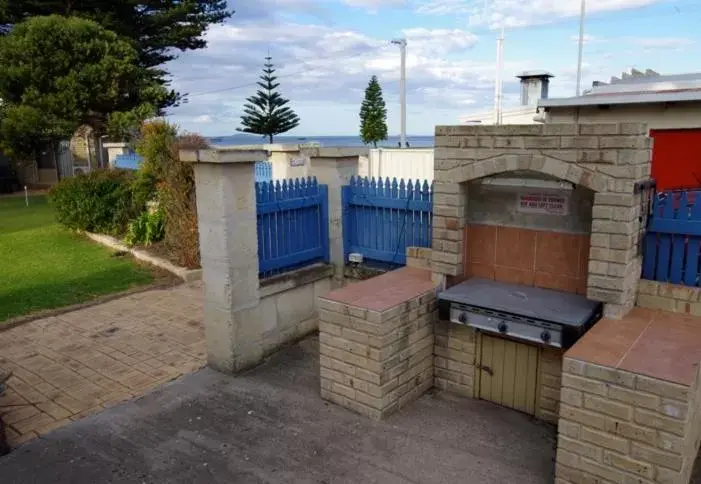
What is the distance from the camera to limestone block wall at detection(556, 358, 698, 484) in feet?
10.3

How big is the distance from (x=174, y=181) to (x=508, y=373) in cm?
665

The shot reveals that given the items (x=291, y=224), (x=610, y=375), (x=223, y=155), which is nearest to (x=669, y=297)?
(x=610, y=375)

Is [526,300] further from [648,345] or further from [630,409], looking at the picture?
[630,409]

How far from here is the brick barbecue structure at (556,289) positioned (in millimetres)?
3328

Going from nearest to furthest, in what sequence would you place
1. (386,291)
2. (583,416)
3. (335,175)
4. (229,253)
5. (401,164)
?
(583,416)
(386,291)
(229,253)
(335,175)
(401,164)

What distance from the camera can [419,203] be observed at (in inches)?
237

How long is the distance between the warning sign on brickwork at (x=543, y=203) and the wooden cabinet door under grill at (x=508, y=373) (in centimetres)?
117

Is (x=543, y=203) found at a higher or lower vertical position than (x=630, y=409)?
higher

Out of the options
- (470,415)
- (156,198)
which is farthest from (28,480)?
(156,198)

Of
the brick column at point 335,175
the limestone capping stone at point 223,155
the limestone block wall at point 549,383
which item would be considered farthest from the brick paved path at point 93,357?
the limestone block wall at point 549,383

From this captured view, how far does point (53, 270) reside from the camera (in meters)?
9.70

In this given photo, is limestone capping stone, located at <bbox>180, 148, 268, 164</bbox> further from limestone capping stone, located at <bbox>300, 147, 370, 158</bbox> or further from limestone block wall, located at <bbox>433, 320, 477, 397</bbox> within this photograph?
limestone block wall, located at <bbox>433, 320, 477, 397</bbox>

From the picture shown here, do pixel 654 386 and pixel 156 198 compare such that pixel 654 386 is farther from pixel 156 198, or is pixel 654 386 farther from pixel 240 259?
pixel 156 198

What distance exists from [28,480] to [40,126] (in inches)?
650
